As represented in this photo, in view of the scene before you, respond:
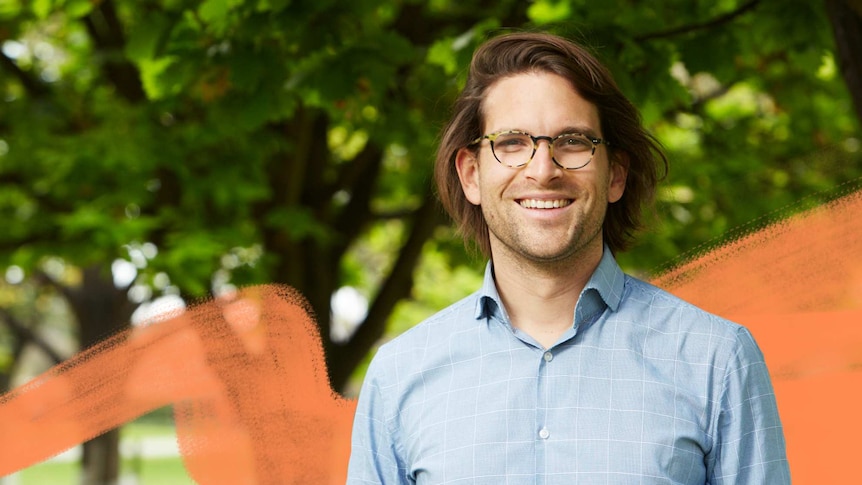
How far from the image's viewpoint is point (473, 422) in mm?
2111

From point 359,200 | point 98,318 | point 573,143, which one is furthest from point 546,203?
point 98,318

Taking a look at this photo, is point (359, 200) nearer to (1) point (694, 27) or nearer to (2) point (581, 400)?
(1) point (694, 27)

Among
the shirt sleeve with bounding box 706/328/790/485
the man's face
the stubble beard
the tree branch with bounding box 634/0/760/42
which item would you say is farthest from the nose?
the tree branch with bounding box 634/0/760/42

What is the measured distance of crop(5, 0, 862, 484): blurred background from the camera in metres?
3.90

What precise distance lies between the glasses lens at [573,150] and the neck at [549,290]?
0.65ft

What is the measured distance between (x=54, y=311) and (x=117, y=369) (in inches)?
1322

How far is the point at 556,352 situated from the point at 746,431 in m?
0.41

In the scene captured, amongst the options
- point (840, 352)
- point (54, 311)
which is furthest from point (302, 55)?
point (54, 311)

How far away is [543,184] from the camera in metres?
2.10

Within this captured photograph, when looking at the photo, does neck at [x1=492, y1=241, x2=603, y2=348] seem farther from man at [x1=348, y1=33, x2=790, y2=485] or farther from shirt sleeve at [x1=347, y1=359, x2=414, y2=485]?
shirt sleeve at [x1=347, y1=359, x2=414, y2=485]

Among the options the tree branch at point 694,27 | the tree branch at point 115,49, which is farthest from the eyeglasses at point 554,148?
the tree branch at point 115,49

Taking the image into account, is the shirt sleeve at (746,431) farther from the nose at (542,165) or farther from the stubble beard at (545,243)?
the nose at (542,165)

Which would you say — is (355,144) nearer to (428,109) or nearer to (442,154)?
(428,109)

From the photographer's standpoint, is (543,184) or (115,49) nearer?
(543,184)
